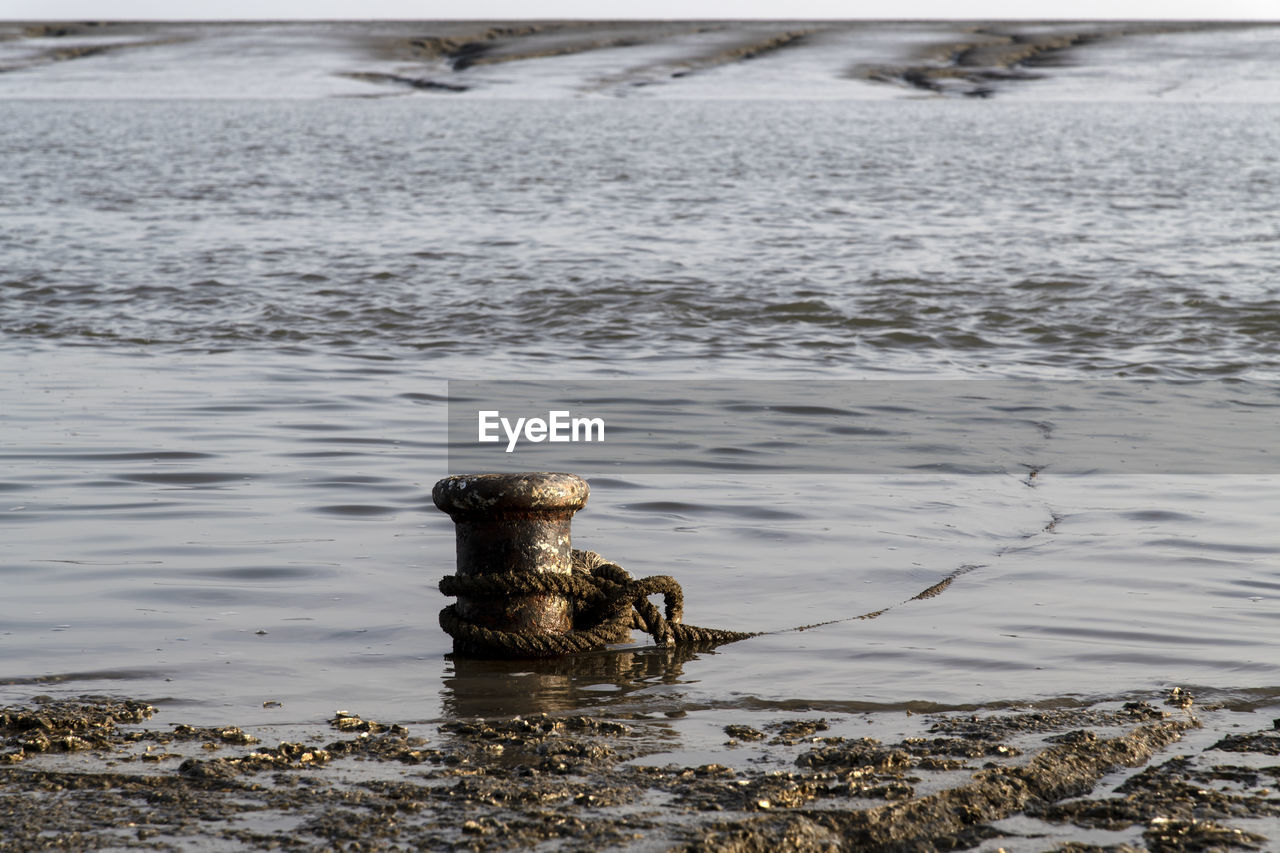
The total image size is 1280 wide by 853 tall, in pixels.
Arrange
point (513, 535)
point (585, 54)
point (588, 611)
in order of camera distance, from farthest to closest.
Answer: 1. point (585, 54)
2. point (588, 611)
3. point (513, 535)

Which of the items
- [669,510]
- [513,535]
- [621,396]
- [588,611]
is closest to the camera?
[513,535]

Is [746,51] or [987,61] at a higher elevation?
[746,51]

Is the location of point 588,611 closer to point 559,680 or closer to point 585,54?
point 559,680

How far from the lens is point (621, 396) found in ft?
29.3

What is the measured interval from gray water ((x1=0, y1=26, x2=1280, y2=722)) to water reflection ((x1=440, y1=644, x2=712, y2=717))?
2 cm

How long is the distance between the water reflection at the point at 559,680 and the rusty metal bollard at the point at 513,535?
111 millimetres

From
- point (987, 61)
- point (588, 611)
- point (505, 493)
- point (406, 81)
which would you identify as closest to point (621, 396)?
point (588, 611)

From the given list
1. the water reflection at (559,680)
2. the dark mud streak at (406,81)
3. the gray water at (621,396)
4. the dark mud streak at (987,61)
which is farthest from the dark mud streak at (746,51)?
the water reflection at (559,680)

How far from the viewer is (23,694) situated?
374 centimetres

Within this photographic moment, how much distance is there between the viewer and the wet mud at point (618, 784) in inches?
110

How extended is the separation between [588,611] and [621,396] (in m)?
4.66

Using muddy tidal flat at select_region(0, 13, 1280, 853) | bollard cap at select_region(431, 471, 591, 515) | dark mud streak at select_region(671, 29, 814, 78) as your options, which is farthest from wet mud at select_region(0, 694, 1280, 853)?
dark mud streak at select_region(671, 29, 814, 78)

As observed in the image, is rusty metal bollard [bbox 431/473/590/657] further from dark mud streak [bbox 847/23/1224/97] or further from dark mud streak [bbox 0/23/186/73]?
dark mud streak [bbox 0/23/186/73]

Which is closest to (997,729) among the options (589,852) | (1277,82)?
(589,852)
